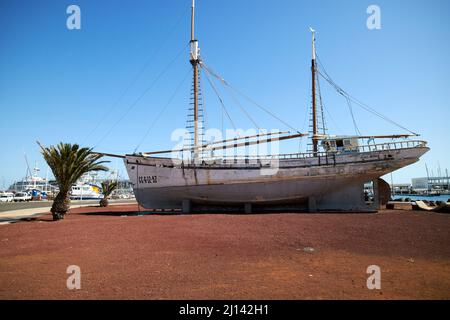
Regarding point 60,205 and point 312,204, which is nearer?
point 60,205

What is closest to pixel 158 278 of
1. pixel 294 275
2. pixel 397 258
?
pixel 294 275

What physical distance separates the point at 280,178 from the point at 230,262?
16.9 metres

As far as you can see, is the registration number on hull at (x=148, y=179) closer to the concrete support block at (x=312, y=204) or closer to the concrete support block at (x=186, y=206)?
the concrete support block at (x=186, y=206)

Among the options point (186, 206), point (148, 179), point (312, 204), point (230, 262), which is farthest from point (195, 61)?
point (230, 262)

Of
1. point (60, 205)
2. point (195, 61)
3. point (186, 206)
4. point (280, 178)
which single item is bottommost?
point (186, 206)

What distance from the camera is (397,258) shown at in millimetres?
8719

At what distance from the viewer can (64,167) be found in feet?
68.2

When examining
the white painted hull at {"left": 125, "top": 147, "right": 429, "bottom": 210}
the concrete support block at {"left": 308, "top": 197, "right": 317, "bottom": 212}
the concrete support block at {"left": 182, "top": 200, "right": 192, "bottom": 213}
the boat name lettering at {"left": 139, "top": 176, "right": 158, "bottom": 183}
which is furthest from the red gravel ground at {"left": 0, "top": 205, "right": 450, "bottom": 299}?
the boat name lettering at {"left": 139, "top": 176, "right": 158, "bottom": 183}

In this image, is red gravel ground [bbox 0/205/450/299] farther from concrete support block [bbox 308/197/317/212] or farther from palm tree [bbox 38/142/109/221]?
concrete support block [bbox 308/197/317/212]

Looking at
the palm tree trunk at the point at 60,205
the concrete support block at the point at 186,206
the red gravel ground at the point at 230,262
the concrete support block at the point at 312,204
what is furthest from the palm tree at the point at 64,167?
the concrete support block at the point at 312,204

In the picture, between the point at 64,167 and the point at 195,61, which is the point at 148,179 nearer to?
the point at 64,167

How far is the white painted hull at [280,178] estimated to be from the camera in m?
24.0
